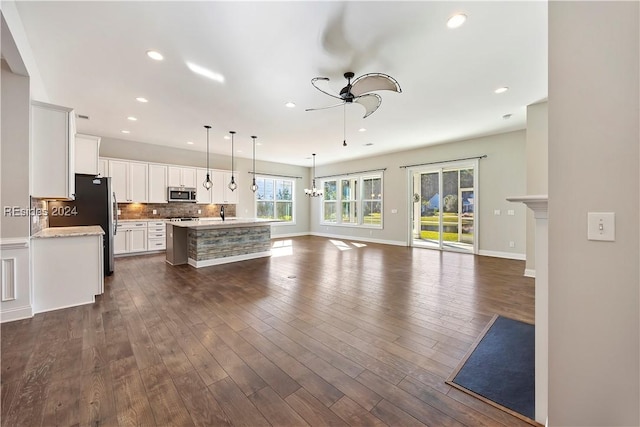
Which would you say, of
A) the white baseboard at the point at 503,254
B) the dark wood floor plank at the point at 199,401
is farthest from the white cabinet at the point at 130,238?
the white baseboard at the point at 503,254

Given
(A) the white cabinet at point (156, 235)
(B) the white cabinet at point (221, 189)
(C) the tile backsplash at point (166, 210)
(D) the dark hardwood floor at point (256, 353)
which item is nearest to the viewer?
(D) the dark hardwood floor at point (256, 353)

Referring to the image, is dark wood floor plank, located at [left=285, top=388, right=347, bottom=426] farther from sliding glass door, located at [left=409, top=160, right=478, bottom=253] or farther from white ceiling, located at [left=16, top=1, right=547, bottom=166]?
sliding glass door, located at [left=409, top=160, right=478, bottom=253]

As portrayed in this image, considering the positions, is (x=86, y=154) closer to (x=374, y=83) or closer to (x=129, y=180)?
(x=129, y=180)

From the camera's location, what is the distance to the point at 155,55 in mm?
2916

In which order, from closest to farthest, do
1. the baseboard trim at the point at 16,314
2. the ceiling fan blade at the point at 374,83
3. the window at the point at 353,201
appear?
1. the ceiling fan blade at the point at 374,83
2. the baseboard trim at the point at 16,314
3. the window at the point at 353,201

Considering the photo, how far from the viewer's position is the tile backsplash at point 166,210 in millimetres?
6707

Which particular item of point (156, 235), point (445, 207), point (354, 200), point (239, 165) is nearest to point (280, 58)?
point (156, 235)

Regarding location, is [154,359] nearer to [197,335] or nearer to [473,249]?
[197,335]

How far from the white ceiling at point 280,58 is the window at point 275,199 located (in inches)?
177

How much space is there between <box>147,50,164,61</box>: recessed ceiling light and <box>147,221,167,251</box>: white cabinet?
15.3 ft

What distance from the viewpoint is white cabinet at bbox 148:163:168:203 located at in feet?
22.1

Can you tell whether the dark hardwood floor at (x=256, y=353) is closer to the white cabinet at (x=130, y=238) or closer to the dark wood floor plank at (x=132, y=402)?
the dark wood floor plank at (x=132, y=402)

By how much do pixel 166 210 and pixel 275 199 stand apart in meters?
3.86

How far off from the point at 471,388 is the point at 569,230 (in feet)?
4.16
